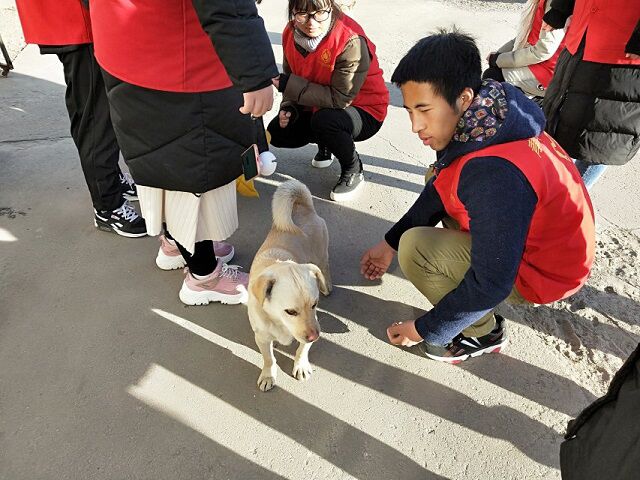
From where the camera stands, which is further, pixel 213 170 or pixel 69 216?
pixel 69 216

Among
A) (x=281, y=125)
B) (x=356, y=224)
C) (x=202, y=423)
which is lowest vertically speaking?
(x=202, y=423)

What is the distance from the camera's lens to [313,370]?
217cm

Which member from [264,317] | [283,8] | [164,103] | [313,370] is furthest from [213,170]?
[283,8]

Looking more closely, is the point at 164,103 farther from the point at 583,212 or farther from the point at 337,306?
the point at 583,212

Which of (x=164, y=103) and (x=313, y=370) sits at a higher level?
(x=164, y=103)

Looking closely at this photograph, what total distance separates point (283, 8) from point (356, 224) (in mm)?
4846

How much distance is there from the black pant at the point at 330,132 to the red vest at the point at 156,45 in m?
1.45

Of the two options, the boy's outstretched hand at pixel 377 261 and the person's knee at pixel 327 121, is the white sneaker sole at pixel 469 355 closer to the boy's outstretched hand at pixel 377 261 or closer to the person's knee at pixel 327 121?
the boy's outstretched hand at pixel 377 261

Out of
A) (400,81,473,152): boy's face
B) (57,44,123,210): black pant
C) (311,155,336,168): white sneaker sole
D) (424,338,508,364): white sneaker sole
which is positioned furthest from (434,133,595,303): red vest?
(57,44,123,210): black pant

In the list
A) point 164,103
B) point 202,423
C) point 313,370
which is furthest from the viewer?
point 313,370

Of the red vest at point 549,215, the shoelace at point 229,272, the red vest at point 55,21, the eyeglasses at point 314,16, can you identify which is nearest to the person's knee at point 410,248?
the red vest at point 549,215

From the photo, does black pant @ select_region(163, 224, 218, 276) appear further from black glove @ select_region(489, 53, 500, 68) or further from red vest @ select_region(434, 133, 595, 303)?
black glove @ select_region(489, 53, 500, 68)

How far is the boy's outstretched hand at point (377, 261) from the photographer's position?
242 centimetres

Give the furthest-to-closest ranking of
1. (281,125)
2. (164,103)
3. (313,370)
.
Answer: (281,125) → (313,370) → (164,103)
